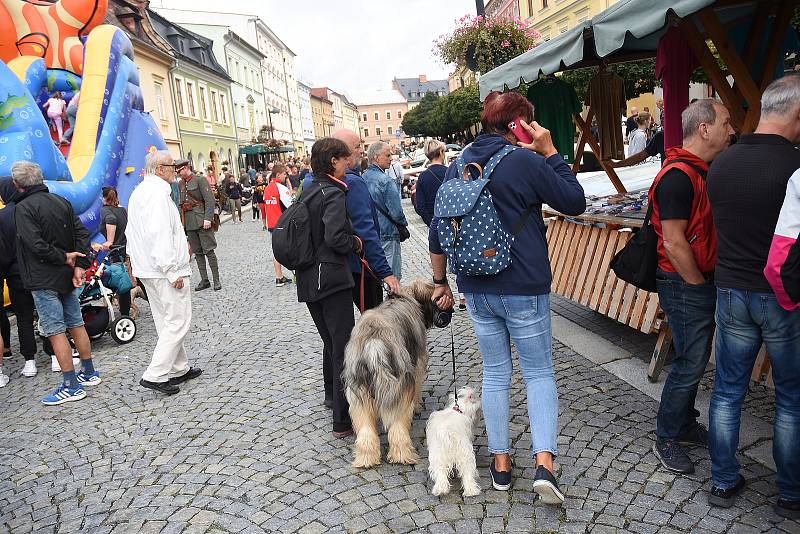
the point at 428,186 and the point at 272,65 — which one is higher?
the point at 272,65

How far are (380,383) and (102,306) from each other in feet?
16.3

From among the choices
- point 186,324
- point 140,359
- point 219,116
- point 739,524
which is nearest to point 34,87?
point 140,359

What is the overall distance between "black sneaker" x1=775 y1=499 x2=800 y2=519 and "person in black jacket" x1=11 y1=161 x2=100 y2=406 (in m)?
5.31

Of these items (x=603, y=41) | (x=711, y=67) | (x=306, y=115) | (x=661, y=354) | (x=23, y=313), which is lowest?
(x=661, y=354)

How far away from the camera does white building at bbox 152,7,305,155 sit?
148 feet

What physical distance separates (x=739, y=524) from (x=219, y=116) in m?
40.0

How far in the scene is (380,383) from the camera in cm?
352

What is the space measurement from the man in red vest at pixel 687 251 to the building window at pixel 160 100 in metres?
30.0

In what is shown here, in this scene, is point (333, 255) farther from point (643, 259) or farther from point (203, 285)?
point (203, 285)

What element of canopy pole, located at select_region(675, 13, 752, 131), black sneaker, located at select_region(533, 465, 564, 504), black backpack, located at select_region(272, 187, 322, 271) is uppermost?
canopy pole, located at select_region(675, 13, 752, 131)

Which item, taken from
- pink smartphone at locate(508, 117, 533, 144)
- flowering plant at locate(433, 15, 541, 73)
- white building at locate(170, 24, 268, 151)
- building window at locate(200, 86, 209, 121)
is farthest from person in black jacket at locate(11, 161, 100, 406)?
white building at locate(170, 24, 268, 151)

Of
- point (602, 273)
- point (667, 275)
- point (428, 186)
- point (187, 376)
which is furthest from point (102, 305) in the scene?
point (667, 275)

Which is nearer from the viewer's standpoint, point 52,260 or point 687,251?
point 687,251

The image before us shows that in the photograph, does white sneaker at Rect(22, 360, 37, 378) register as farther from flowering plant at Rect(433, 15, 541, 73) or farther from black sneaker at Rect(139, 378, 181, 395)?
flowering plant at Rect(433, 15, 541, 73)
